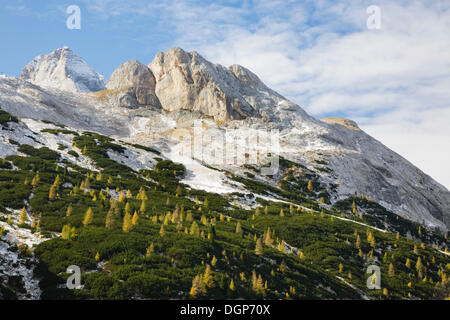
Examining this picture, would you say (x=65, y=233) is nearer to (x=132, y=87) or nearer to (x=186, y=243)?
(x=186, y=243)

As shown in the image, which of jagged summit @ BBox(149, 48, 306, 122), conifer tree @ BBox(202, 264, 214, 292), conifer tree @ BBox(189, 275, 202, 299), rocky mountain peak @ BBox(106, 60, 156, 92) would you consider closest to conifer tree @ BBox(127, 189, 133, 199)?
conifer tree @ BBox(202, 264, 214, 292)

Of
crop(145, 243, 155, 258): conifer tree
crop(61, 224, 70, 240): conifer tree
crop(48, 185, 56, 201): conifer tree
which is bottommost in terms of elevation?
crop(145, 243, 155, 258): conifer tree

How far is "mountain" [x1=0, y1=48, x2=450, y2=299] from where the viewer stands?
35.1 metres

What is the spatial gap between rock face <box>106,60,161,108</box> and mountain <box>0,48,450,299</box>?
74cm

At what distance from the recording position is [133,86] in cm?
16850

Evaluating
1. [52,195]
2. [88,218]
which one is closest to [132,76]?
[52,195]

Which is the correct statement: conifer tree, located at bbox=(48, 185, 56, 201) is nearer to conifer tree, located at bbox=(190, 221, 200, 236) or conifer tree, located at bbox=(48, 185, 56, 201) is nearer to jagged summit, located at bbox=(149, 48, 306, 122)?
conifer tree, located at bbox=(190, 221, 200, 236)

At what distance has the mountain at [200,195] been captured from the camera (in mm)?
35125

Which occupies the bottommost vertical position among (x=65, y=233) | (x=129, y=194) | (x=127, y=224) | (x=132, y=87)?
(x=65, y=233)

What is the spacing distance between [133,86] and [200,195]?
10873 cm
